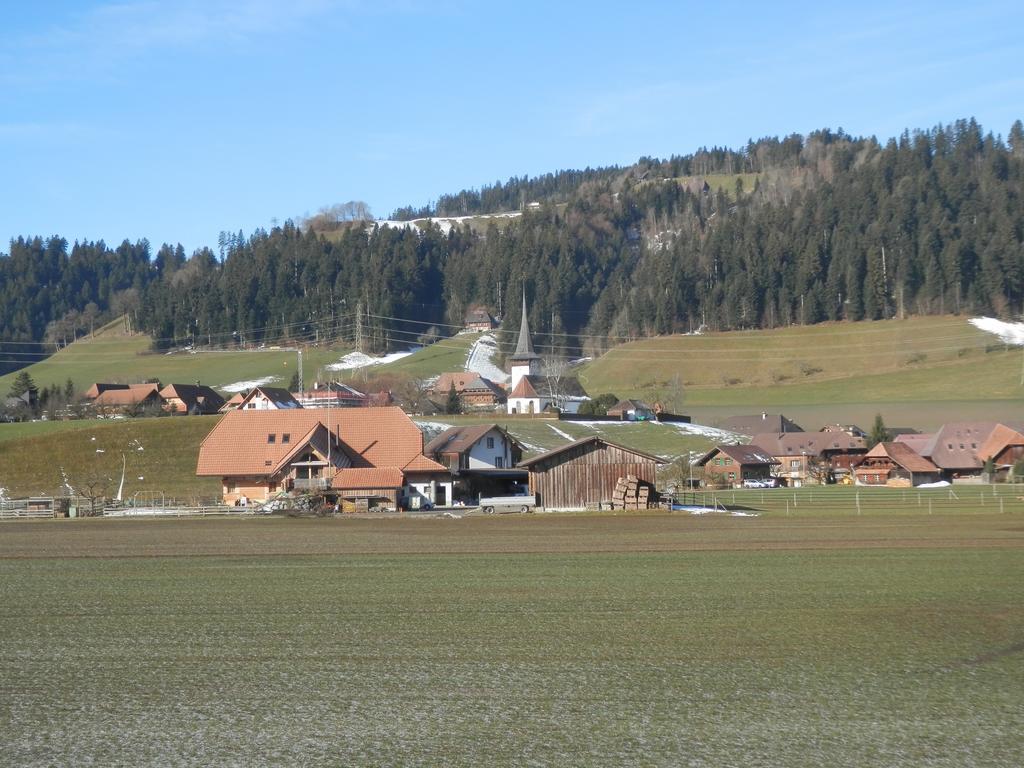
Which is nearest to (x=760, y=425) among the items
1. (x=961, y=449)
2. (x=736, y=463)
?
(x=736, y=463)

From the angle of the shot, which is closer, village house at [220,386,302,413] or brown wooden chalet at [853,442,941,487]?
brown wooden chalet at [853,442,941,487]

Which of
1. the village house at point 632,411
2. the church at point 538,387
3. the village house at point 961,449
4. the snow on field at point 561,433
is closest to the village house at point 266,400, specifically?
the snow on field at point 561,433

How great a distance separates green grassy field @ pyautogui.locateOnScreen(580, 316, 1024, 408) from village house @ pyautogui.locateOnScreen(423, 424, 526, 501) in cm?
5683

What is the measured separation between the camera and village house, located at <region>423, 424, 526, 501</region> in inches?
2461

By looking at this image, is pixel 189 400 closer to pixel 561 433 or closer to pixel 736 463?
pixel 561 433

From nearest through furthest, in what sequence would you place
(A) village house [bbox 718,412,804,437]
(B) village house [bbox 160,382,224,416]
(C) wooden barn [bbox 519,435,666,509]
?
1. (C) wooden barn [bbox 519,435,666,509]
2. (A) village house [bbox 718,412,804,437]
3. (B) village house [bbox 160,382,224,416]

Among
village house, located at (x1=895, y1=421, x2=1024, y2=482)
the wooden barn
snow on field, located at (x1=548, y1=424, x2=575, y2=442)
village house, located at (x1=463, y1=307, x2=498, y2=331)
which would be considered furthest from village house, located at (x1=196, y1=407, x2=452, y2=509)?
village house, located at (x1=463, y1=307, x2=498, y2=331)

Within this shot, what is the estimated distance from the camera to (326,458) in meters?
59.4

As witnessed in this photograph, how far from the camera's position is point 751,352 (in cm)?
14300

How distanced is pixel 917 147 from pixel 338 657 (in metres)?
198

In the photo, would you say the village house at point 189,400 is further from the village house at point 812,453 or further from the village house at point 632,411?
the village house at point 812,453

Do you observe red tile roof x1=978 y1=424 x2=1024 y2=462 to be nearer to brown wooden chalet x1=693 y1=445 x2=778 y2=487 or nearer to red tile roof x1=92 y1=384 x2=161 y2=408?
brown wooden chalet x1=693 y1=445 x2=778 y2=487

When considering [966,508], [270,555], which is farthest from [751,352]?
[270,555]

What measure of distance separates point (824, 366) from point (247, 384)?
72.7 m
